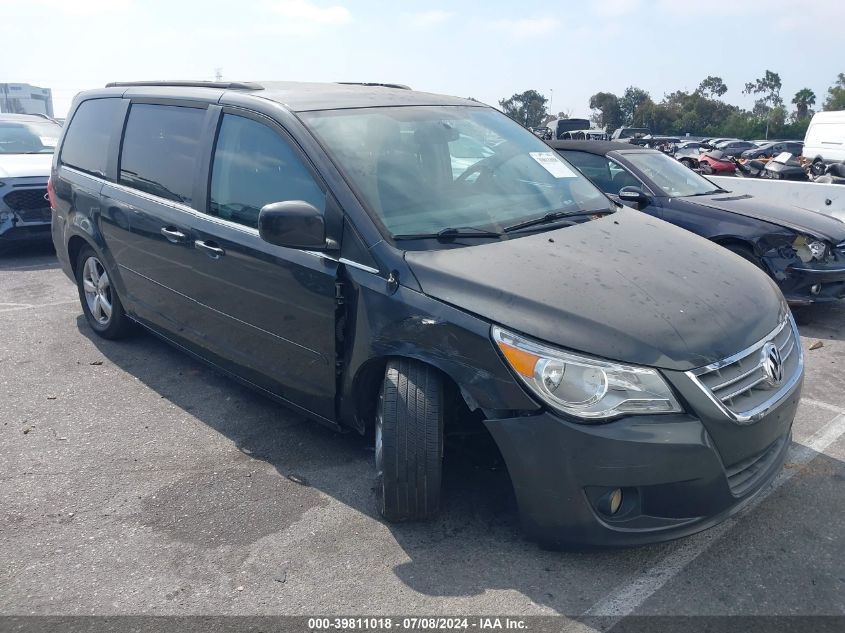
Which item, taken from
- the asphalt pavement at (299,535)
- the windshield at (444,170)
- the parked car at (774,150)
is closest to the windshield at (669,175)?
the asphalt pavement at (299,535)

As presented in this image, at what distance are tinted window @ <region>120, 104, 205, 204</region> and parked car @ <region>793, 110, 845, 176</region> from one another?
20.4m

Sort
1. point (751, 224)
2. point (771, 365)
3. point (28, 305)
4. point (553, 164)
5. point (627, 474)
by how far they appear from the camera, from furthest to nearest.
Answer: point (28, 305), point (751, 224), point (553, 164), point (771, 365), point (627, 474)

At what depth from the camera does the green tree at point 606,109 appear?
88438mm

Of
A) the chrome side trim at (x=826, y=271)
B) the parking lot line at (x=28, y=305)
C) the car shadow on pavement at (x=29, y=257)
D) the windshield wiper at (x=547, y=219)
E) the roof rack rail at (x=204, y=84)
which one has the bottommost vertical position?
the parking lot line at (x=28, y=305)

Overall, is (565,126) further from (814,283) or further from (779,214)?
(814,283)

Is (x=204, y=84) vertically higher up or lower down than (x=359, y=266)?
higher up

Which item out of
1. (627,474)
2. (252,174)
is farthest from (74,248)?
(627,474)

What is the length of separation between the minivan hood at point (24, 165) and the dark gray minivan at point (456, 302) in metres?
4.76

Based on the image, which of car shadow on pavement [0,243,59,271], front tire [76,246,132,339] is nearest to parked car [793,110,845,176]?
car shadow on pavement [0,243,59,271]

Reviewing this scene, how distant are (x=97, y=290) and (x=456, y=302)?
373cm

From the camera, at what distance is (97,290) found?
5.57m

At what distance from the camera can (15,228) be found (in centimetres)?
852

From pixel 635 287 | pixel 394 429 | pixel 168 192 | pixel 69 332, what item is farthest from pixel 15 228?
pixel 635 287

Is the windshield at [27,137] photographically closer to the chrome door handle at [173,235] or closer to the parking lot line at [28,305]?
the parking lot line at [28,305]
